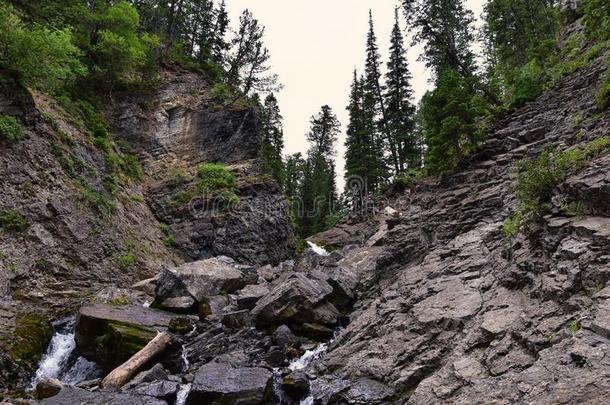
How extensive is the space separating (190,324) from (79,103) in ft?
64.7

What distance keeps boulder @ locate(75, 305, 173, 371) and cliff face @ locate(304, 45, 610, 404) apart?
6.48 meters

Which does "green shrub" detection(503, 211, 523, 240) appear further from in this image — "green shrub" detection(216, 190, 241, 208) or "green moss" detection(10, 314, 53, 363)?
"green shrub" detection(216, 190, 241, 208)

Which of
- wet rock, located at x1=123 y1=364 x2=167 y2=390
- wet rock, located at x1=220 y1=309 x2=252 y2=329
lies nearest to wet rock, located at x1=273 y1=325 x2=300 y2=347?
wet rock, located at x1=220 y1=309 x2=252 y2=329

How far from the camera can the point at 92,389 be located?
11508 millimetres

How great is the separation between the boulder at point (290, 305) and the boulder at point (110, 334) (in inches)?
148

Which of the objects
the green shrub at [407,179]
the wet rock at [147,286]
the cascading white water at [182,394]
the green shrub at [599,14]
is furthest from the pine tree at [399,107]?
the cascading white water at [182,394]

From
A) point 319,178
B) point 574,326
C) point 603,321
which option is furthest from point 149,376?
point 319,178

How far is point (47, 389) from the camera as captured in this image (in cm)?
1123

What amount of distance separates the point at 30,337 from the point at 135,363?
4601mm

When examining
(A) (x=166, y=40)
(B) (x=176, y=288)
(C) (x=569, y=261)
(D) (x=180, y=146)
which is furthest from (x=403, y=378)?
(A) (x=166, y=40)

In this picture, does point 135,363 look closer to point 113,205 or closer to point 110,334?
point 110,334

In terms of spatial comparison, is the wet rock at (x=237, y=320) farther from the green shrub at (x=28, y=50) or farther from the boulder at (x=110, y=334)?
the green shrub at (x=28, y=50)

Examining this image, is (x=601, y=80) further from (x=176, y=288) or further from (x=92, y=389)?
(x=92, y=389)

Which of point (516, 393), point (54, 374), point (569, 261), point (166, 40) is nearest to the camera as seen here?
point (516, 393)
